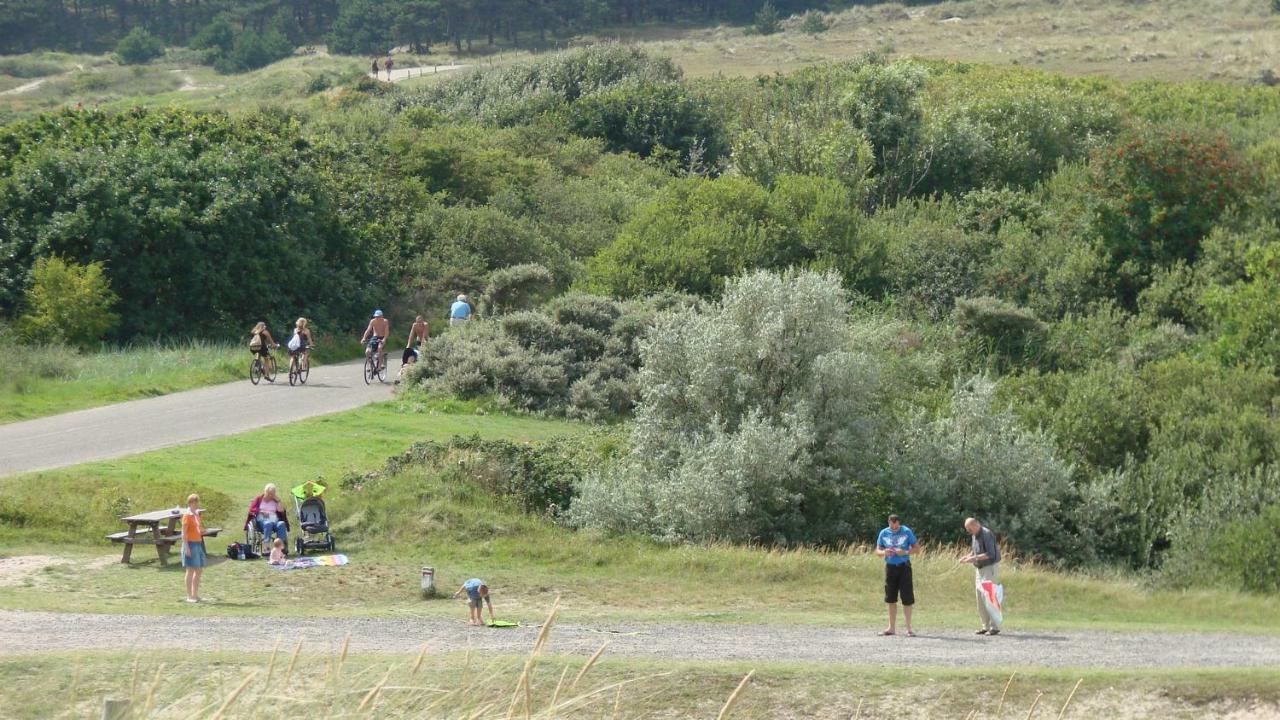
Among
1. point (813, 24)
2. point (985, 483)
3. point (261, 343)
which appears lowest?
point (985, 483)

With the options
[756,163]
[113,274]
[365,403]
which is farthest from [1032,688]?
[756,163]

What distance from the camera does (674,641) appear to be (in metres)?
19.0

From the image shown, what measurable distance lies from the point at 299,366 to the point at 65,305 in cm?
764

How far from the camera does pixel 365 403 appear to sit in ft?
118

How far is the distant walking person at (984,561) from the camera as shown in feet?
64.3

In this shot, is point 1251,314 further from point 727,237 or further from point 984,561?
point 984,561

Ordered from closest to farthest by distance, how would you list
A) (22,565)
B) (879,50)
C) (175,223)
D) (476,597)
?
(476,597) < (22,565) < (175,223) < (879,50)

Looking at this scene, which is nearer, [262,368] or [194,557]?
[194,557]

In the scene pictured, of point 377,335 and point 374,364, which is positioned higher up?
point 377,335

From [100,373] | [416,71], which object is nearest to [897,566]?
[100,373]

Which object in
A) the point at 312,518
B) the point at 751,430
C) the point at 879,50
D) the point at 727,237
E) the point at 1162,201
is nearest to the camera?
the point at 312,518

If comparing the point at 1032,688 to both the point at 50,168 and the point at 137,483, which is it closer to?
the point at 137,483

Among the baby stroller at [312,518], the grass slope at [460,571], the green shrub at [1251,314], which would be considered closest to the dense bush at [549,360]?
the grass slope at [460,571]

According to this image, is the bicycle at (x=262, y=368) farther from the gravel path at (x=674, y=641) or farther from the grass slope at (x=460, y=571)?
the gravel path at (x=674, y=641)
